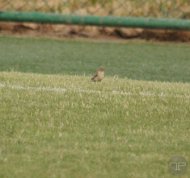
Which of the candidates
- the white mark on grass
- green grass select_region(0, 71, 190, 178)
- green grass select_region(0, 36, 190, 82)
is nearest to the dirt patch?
green grass select_region(0, 36, 190, 82)

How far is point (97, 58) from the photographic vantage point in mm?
9180

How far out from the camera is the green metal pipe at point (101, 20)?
18.2 feet

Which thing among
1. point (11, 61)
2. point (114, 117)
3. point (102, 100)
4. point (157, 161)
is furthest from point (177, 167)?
point (11, 61)

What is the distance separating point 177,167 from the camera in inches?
151

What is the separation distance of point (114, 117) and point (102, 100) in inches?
16.1

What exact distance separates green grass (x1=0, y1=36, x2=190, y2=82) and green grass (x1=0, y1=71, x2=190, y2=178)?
2.11m

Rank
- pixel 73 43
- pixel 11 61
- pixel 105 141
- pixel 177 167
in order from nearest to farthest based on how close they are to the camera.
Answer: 1. pixel 177 167
2. pixel 105 141
3. pixel 11 61
4. pixel 73 43

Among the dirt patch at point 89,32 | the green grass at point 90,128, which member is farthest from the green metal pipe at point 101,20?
the dirt patch at point 89,32

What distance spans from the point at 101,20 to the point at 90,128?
4.02 ft

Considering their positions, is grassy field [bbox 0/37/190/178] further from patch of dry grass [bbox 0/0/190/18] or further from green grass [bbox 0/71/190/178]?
patch of dry grass [bbox 0/0/190/18]

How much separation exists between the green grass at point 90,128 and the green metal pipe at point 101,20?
43cm

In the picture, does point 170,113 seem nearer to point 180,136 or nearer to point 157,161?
point 180,136

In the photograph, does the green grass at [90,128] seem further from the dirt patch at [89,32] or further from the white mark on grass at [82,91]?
the dirt patch at [89,32]

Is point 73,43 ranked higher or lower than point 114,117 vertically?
Answer: lower
